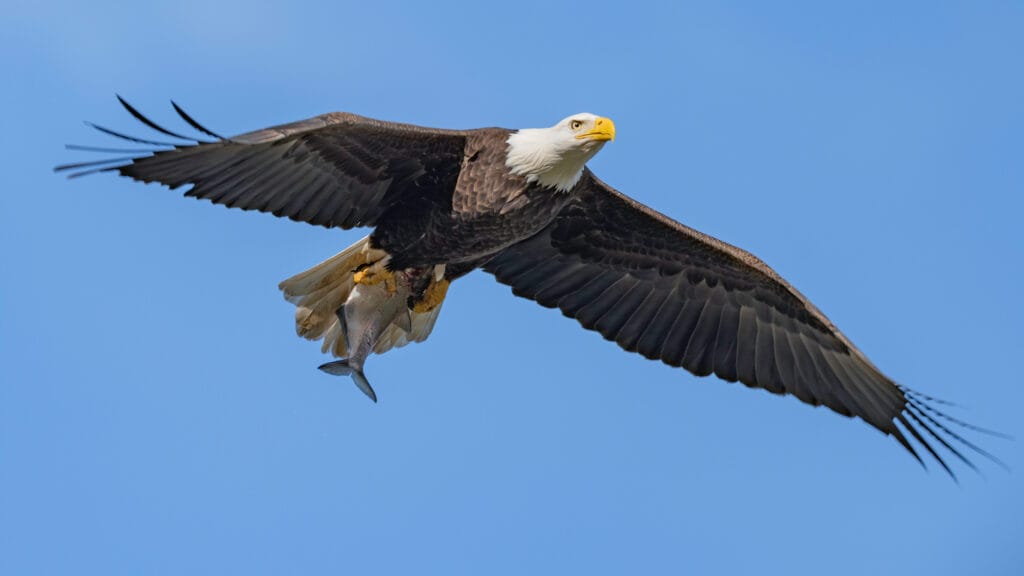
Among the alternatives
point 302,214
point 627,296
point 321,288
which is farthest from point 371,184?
point 627,296

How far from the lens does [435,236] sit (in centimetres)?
971

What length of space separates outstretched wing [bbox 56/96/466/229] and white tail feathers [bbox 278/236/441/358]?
0.63m

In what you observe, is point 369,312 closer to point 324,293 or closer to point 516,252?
point 324,293

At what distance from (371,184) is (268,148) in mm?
775

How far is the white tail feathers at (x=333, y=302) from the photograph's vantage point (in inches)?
409

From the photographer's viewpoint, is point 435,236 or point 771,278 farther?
point 771,278

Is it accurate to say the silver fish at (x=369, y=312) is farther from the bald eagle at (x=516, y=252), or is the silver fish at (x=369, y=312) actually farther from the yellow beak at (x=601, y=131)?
the yellow beak at (x=601, y=131)

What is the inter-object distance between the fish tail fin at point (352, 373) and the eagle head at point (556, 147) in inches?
70.9

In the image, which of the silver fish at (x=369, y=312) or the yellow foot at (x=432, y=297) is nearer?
the silver fish at (x=369, y=312)

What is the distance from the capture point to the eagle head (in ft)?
30.5

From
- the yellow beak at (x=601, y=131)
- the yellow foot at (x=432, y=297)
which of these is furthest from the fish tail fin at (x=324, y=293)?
the yellow beak at (x=601, y=131)

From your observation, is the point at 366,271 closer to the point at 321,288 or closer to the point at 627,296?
the point at 321,288

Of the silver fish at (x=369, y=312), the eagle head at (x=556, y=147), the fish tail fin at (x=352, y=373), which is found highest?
the eagle head at (x=556, y=147)

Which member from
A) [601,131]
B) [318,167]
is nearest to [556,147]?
[601,131]
